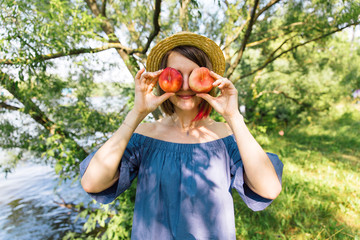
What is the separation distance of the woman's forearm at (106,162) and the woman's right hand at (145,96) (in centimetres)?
12

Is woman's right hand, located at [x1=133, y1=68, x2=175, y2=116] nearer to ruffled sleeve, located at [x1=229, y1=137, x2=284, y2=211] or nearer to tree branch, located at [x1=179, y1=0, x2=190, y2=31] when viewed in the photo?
ruffled sleeve, located at [x1=229, y1=137, x2=284, y2=211]

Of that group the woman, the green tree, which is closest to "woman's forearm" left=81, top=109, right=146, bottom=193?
the woman

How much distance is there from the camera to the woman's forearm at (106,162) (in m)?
1.08

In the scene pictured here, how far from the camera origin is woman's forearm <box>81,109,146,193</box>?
1082mm

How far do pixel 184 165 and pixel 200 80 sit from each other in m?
0.50

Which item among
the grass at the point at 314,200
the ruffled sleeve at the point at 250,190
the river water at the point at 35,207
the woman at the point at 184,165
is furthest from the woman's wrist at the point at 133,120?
the river water at the point at 35,207

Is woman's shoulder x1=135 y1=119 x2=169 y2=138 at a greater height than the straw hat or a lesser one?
lesser

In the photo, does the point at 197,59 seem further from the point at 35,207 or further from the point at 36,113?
the point at 35,207

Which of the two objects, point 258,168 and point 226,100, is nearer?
point 258,168

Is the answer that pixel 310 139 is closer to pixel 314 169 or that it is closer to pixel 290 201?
pixel 314 169

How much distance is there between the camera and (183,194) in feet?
3.98

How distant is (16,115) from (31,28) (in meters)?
1.80

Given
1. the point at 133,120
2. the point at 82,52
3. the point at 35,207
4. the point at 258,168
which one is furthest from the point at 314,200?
the point at 35,207

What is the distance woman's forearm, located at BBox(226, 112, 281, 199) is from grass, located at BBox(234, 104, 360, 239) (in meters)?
1.62
